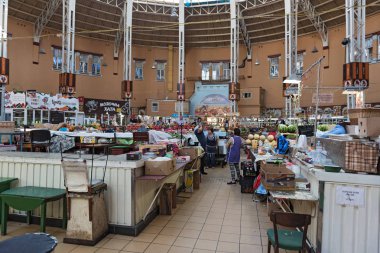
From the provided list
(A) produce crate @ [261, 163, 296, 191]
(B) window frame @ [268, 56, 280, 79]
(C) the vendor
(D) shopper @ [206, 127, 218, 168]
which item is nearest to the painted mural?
(B) window frame @ [268, 56, 280, 79]

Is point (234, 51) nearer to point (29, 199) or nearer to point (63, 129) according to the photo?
point (63, 129)

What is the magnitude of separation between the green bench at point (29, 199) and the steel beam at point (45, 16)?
1579 cm

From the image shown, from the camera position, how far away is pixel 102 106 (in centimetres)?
1911

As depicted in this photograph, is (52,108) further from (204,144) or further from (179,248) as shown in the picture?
(179,248)

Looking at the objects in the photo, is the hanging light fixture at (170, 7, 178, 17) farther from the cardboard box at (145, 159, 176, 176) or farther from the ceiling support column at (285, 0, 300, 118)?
the cardboard box at (145, 159, 176, 176)

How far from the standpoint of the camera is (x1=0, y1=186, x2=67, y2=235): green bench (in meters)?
3.65

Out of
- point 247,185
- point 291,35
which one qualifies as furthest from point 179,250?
point 291,35

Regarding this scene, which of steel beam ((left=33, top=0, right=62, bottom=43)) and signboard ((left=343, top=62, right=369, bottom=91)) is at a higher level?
steel beam ((left=33, top=0, right=62, bottom=43))

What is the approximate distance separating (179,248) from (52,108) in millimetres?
10100

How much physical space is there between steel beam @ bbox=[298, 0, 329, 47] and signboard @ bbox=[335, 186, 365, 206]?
16292 mm

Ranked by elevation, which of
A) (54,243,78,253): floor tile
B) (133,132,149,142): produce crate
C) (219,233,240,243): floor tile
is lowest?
(219,233,240,243): floor tile

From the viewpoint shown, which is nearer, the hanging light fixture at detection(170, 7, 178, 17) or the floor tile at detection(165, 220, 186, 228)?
the floor tile at detection(165, 220, 186, 228)

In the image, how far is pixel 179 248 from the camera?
3596 mm

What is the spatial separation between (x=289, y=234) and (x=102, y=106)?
57.7ft
